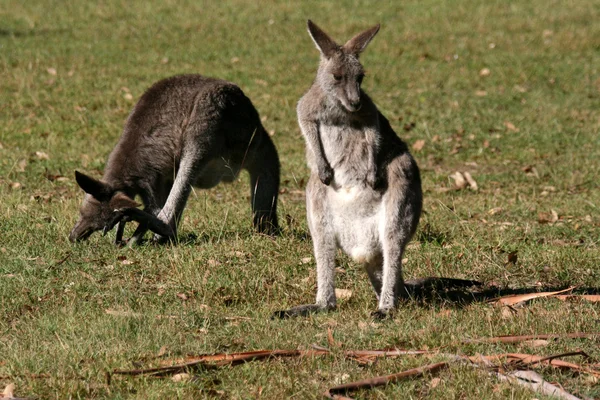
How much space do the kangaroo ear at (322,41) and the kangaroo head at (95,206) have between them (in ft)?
6.42

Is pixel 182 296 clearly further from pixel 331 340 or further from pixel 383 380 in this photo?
pixel 383 380

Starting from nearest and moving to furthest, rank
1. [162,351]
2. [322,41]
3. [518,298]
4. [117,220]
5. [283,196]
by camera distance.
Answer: [162,351], [518,298], [322,41], [117,220], [283,196]

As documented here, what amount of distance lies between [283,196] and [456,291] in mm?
3562

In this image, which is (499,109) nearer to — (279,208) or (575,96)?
(575,96)

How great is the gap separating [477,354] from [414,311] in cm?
85

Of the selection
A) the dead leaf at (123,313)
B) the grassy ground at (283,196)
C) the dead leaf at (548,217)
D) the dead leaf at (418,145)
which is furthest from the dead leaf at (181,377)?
the dead leaf at (418,145)

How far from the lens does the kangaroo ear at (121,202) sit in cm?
653

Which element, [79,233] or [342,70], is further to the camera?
[79,233]

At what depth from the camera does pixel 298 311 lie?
4926 mm

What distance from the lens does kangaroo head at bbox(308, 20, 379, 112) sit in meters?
5.12

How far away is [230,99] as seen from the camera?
7215 mm

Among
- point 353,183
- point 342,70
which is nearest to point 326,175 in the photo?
point 353,183

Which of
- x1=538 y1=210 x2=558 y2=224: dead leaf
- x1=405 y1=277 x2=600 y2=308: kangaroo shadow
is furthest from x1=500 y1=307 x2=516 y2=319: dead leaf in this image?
x1=538 y1=210 x2=558 y2=224: dead leaf

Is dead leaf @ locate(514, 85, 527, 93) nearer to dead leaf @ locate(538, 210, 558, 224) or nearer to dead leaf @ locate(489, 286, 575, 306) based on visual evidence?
dead leaf @ locate(538, 210, 558, 224)
